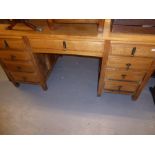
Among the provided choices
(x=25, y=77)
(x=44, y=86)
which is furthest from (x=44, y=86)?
(x=25, y=77)

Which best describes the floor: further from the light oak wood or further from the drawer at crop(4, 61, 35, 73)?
the drawer at crop(4, 61, 35, 73)

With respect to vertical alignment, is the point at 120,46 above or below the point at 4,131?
above

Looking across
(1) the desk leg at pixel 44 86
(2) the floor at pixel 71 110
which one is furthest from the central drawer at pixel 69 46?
(2) the floor at pixel 71 110

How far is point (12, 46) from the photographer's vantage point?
4.02 feet

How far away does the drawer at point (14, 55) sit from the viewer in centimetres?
129

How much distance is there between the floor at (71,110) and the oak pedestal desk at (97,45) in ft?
0.90

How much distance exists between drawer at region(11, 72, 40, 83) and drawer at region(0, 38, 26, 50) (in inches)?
15.2

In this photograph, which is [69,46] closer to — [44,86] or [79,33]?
[79,33]

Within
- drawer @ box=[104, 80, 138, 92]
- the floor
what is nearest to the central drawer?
drawer @ box=[104, 80, 138, 92]

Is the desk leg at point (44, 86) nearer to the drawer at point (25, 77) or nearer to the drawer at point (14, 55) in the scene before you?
the drawer at point (25, 77)
